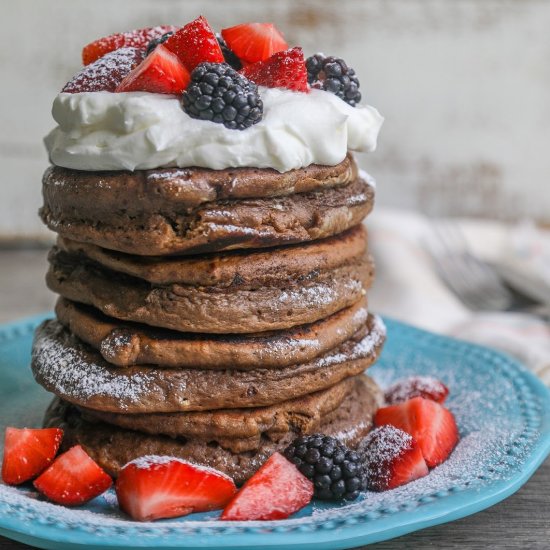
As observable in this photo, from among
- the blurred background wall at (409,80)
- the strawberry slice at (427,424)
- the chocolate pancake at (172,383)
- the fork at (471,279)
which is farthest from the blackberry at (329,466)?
the blurred background wall at (409,80)

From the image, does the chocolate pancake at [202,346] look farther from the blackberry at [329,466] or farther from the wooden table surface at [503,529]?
the wooden table surface at [503,529]

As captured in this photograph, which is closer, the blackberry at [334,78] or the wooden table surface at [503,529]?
the wooden table surface at [503,529]

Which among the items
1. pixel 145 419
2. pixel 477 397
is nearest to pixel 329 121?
pixel 145 419

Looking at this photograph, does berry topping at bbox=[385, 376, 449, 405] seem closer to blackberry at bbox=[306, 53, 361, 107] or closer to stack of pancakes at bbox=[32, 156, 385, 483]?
stack of pancakes at bbox=[32, 156, 385, 483]

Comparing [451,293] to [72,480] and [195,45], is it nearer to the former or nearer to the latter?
[195,45]

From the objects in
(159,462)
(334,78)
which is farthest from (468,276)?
(159,462)

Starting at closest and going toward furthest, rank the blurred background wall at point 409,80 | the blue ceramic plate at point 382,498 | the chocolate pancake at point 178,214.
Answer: the blue ceramic plate at point 382,498 → the chocolate pancake at point 178,214 → the blurred background wall at point 409,80

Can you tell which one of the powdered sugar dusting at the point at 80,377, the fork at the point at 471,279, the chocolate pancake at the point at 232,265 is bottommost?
the fork at the point at 471,279
